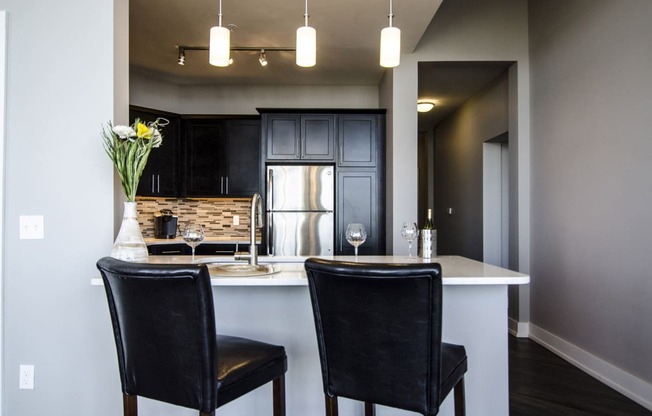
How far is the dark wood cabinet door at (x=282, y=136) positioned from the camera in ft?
15.1

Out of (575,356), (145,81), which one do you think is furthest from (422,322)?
(145,81)

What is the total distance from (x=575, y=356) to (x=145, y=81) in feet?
17.0

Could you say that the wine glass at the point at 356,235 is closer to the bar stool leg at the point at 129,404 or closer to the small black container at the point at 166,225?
the bar stool leg at the point at 129,404

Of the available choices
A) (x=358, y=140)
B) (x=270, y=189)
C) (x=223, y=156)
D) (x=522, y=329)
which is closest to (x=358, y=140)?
(x=358, y=140)

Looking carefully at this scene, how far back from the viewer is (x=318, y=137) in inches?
182

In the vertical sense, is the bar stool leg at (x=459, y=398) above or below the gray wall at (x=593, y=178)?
below

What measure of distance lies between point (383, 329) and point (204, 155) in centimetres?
413

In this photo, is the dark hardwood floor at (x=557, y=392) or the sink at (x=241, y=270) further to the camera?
the dark hardwood floor at (x=557, y=392)

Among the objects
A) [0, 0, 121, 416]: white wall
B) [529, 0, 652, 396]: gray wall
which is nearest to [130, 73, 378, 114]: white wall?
[529, 0, 652, 396]: gray wall

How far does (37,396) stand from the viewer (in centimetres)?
206

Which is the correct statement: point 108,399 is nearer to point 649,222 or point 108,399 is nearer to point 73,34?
point 73,34

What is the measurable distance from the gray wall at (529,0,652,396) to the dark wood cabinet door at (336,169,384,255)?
1.57m

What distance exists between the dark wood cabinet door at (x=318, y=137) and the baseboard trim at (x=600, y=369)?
107 inches

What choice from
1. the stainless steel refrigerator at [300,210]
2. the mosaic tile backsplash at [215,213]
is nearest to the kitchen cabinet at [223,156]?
the mosaic tile backsplash at [215,213]
